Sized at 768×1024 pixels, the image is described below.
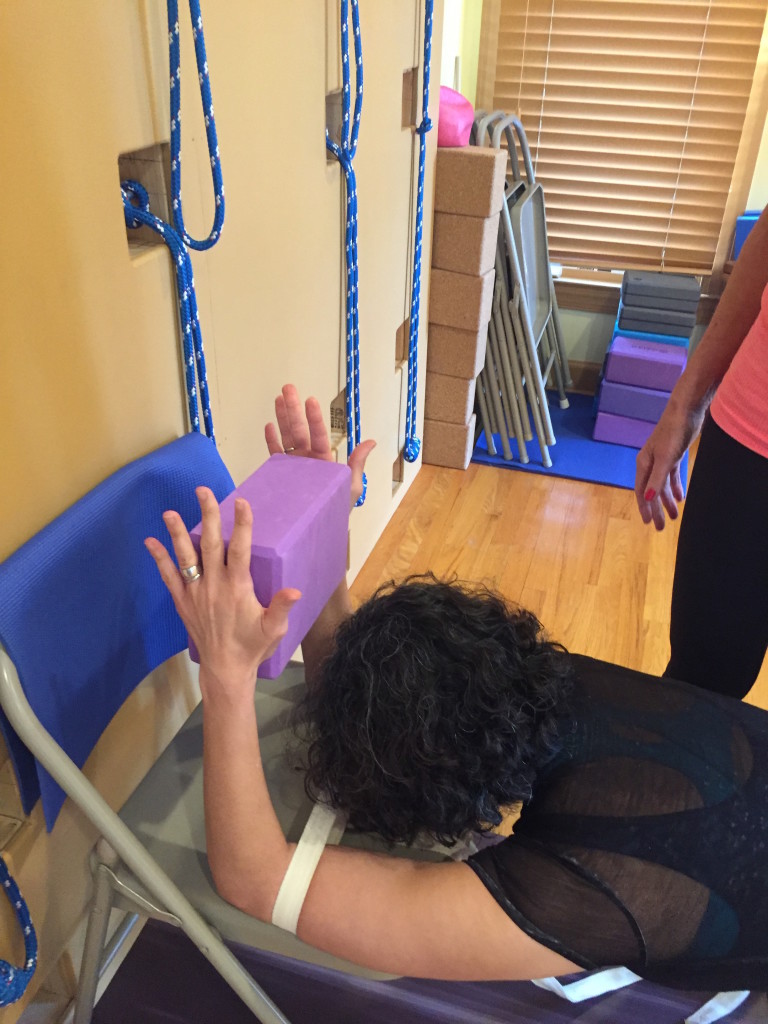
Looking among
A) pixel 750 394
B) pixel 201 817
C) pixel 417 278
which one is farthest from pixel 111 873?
pixel 417 278

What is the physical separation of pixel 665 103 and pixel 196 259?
2.50 m

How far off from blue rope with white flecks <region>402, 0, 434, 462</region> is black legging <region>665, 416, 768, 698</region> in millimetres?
1124

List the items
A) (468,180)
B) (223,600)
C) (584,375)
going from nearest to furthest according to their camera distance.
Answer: (223,600), (468,180), (584,375)

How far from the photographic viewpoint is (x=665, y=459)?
1.34m

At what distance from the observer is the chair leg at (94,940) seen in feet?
2.99

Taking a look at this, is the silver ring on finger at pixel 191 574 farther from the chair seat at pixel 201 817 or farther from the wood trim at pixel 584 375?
the wood trim at pixel 584 375

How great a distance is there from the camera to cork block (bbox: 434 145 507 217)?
2246 millimetres

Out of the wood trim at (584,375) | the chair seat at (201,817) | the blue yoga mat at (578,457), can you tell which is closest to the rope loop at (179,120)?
the chair seat at (201,817)

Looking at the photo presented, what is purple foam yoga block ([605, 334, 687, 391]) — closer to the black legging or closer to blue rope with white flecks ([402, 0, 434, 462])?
blue rope with white flecks ([402, 0, 434, 462])

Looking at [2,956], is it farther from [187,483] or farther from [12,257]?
→ [12,257]

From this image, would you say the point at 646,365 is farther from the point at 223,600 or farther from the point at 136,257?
the point at 223,600

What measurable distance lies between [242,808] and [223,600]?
0.73ft

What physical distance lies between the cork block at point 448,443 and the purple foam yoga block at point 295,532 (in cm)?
171

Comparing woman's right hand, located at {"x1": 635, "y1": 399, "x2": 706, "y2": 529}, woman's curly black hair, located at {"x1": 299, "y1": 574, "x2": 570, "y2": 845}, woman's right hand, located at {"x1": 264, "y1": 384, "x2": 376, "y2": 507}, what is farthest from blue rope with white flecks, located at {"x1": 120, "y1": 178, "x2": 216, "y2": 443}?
woman's right hand, located at {"x1": 635, "y1": 399, "x2": 706, "y2": 529}
